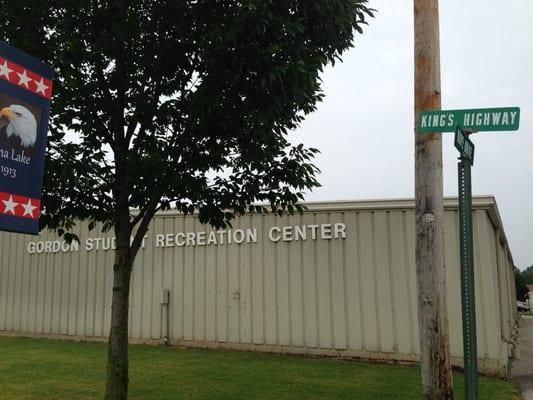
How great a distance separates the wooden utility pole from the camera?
4.60 m

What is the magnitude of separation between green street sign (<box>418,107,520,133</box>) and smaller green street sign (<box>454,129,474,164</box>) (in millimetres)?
82

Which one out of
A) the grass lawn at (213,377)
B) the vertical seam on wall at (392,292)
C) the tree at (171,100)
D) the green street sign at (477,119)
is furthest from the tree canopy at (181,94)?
the vertical seam on wall at (392,292)

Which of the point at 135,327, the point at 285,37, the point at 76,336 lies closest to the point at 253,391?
the point at 285,37

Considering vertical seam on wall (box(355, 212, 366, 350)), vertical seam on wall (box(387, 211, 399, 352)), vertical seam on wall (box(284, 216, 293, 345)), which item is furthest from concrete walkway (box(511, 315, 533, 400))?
vertical seam on wall (box(284, 216, 293, 345))

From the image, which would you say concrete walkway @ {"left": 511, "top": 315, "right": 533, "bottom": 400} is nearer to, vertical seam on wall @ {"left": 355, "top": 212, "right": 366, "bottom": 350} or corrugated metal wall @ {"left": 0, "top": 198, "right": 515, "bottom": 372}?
corrugated metal wall @ {"left": 0, "top": 198, "right": 515, "bottom": 372}

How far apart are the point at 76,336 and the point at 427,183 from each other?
41.6ft

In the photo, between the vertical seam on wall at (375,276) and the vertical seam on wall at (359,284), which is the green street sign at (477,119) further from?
the vertical seam on wall at (359,284)

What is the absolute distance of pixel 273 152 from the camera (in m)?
6.19

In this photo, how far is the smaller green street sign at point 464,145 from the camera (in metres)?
3.93

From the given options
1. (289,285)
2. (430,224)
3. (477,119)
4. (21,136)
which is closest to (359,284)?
(289,285)

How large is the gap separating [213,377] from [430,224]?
577 centimetres

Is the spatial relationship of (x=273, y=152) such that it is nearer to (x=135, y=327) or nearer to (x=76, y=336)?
(x=135, y=327)

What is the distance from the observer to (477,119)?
4.11 metres

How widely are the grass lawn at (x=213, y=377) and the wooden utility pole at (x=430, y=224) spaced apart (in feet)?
11.7
